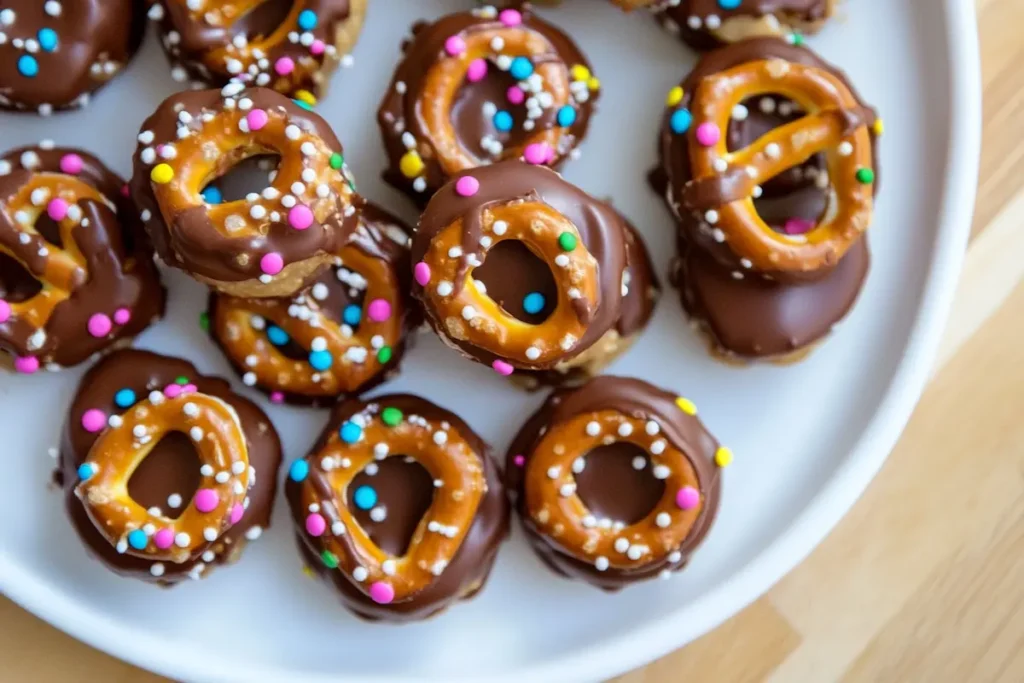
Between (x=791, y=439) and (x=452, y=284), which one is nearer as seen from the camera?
(x=452, y=284)

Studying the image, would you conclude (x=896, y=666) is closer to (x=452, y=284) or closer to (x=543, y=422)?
(x=543, y=422)

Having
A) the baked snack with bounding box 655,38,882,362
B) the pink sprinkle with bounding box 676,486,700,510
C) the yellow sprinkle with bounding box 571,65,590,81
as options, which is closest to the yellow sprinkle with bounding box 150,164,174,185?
the yellow sprinkle with bounding box 571,65,590,81

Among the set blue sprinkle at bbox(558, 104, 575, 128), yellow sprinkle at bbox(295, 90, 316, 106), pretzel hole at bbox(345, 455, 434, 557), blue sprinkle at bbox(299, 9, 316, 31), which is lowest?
pretzel hole at bbox(345, 455, 434, 557)

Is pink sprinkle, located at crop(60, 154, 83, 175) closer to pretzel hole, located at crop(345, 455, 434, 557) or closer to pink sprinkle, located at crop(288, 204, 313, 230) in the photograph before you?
pink sprinkle, located at crop(288, 204, 313, 230)

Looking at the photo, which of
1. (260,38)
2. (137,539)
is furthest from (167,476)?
(260,38)

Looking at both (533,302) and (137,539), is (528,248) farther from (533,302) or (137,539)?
(137,539)

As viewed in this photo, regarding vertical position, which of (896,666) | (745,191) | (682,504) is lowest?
(896,666)

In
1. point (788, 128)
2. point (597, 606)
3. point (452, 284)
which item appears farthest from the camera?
point (597, 606)

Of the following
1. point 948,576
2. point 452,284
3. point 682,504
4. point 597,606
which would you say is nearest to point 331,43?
point 452,284
